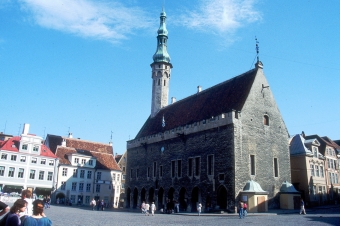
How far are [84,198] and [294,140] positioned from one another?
29.7 m

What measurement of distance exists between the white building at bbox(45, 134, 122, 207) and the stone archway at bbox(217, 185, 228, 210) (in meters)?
23.9

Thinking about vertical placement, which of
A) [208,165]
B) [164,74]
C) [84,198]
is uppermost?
[164,74]

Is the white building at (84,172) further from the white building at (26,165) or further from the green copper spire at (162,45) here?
the green copper spire at (162,45)

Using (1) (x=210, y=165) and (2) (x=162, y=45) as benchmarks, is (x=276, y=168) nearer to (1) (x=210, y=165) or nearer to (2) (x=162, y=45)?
(1) (x=210, y=165)

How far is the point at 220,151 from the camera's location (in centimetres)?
2850

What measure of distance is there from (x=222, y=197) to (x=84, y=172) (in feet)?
85.6

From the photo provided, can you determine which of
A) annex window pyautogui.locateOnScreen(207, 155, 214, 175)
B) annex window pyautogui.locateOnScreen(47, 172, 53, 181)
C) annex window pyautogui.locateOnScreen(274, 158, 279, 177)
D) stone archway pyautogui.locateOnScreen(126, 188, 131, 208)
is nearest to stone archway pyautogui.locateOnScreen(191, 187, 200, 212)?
annex window pyautogui.locateOnScreen(207, 155, 214, 175)

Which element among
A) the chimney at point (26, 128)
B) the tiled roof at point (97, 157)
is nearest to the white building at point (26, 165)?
the chimney at point (26, 128)

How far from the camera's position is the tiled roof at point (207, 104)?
31.1 m

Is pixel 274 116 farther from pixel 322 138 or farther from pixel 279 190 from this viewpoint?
pixel 322 138

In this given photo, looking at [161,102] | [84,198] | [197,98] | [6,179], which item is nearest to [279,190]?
[197,98]

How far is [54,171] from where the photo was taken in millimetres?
45156

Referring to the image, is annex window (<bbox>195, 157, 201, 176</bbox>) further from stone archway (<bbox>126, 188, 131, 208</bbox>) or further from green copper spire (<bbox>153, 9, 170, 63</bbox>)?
green copper spire (<bbox>153, 9, 170, 63</bbox>)

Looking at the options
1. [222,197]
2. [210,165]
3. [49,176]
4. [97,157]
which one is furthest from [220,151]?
[97,157]
